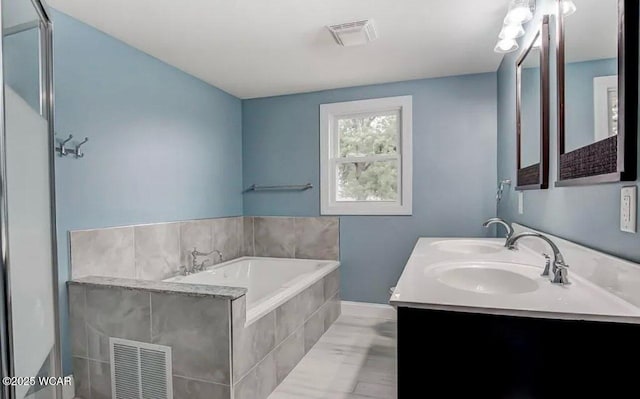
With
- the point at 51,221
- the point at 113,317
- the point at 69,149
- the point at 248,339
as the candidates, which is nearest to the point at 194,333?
the point at 248,339

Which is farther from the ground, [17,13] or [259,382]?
[17,13]

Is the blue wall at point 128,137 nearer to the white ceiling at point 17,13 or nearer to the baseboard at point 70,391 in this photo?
the baseboard at point 70,391

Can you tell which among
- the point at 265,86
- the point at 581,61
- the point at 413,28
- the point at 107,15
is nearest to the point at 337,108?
the point at 265,86

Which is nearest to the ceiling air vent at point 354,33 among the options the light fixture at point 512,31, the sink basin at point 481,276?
the light fixture at point 512,31

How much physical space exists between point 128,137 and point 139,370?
152 cm

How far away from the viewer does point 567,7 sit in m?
1.40

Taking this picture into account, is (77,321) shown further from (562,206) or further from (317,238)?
(562,206)

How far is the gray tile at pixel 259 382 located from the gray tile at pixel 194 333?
13 centimetres

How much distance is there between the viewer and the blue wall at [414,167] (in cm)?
312

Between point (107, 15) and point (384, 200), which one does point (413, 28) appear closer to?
point (384, 200)

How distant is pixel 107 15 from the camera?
6.77 feet

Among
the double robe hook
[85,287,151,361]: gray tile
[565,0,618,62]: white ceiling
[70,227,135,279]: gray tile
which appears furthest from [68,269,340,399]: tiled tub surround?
[565,0,618,62]: white ceiling

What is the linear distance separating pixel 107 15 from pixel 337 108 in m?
2.06

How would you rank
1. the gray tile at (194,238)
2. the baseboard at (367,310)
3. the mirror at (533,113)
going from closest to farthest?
1. the mirror at (533,113)
2. the gray tile at (194,238)
3. the baseboard at (367,310)
